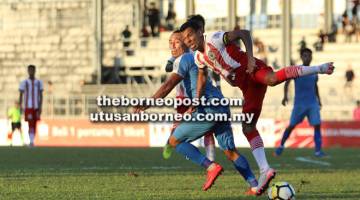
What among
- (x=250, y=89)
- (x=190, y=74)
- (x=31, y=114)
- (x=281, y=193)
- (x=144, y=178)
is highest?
(x=190, y=74)

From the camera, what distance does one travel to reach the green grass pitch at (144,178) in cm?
1146

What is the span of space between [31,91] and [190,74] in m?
14.0

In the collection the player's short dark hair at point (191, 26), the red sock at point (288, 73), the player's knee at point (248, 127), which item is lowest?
the player's knee at point (248, 127)

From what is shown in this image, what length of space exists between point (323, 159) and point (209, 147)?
493 centimetres

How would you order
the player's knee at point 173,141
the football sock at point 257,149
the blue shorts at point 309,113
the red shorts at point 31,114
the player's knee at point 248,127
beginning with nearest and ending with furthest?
the football sock at point 257,149, the player's knee at point 248,127, the player's knee at point 173,141, the blue shorts at point 309,113, the red shorts at point 31,114

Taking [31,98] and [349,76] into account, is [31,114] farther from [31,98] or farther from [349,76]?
[349,76]

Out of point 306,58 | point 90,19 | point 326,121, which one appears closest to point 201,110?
point 306,58

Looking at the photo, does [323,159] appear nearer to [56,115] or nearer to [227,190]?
[227,190]

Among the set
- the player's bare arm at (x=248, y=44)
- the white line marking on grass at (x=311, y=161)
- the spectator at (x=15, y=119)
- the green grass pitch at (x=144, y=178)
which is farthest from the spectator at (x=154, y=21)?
the player's bare arm at (x=248, y=44)

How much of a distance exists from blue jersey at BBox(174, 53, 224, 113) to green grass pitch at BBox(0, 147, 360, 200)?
3.76 ft

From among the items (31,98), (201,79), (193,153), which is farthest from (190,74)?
(31,98)

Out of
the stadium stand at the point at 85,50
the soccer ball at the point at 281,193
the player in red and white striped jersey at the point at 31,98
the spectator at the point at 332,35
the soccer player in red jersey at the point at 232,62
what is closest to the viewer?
the soccer ball at the point at 281,193

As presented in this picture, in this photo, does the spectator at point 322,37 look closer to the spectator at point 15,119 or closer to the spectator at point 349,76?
the spectator at point 349,76

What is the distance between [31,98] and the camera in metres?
26.4
